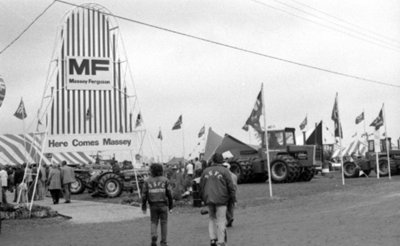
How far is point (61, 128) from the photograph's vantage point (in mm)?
18703

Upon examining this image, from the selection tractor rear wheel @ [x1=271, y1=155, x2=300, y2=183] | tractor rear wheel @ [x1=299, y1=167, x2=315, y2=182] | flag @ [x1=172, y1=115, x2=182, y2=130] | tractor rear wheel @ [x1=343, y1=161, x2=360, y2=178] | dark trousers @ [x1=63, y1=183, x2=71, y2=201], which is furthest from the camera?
flag @ [x1=172, y1=115, x2=182, y2=130]

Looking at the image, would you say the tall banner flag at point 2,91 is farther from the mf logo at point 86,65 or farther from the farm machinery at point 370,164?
the farm machinery at point 370,164

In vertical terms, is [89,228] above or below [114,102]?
below

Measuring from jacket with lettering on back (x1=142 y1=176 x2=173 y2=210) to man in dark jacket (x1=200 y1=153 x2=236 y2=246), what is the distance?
668 mm

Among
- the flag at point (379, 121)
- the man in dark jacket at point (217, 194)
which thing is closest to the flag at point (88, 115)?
the man in dark jacket at point (217, 194)

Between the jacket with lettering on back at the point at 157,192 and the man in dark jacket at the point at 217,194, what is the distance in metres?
0.67

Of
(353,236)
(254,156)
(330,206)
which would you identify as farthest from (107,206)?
(254,156)

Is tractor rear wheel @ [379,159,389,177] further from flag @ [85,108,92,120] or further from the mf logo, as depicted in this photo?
the mf logo

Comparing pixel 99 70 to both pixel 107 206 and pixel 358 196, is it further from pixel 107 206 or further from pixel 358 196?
pixel 358 196

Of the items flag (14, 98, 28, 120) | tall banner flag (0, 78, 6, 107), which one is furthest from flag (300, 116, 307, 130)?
Result: tall banner flag (0, 78, 6, 107)

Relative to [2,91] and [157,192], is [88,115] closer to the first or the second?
[2,91]

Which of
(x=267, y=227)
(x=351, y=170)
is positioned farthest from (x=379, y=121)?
(x=267, y=227)

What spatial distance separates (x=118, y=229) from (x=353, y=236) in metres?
5.60

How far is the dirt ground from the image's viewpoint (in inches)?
389
